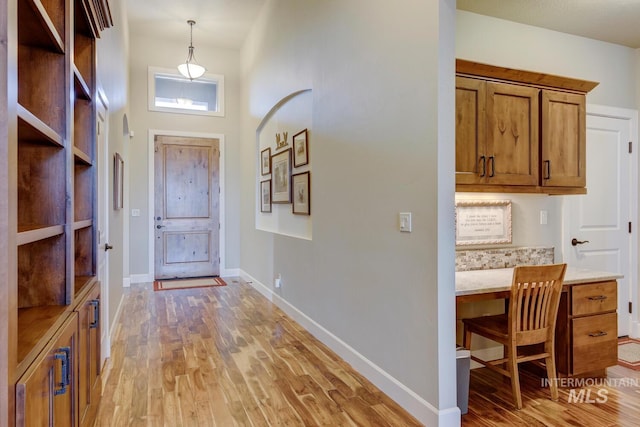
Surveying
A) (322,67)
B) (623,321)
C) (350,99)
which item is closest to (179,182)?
(322,67)

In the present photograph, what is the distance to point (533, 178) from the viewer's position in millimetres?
2799

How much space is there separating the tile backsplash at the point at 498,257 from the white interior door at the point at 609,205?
556 mm

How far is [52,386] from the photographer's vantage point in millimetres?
1151

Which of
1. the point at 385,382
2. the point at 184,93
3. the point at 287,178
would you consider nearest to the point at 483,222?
the point at 385,382

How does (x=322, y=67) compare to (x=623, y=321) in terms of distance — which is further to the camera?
(x=623, y=321)

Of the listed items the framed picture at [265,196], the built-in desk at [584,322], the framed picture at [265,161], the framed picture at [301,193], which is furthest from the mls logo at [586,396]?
the framed picture at [265,161]

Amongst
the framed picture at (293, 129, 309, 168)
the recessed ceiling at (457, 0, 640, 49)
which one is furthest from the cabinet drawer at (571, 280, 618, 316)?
the framed picture at (293, 129, 309, 168)

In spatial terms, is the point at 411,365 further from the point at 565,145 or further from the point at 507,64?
the point at 507,64

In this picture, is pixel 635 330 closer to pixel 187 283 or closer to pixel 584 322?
pixel 584 322

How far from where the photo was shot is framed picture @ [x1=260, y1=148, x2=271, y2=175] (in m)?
5.17

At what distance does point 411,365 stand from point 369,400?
0.39 m

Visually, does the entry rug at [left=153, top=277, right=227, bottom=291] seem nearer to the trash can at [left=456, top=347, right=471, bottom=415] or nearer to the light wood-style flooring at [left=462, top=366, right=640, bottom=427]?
the light wood-style flooring at [left=462, top=366, right=640, bottom=427]

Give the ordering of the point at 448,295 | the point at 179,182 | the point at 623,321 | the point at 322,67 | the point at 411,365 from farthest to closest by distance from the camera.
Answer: the point at 179,182 < the point at 623,321 < the point at 322,67 < the point at 411,365 < the point at 448,295
